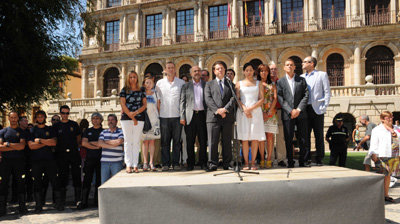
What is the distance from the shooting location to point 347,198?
3.87 meters

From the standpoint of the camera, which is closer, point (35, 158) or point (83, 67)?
point (35, 158)

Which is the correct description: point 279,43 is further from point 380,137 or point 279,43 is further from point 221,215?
point 221,215

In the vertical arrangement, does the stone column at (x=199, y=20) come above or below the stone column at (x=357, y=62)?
above

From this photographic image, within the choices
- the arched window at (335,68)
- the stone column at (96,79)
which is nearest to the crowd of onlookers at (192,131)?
the arched window at (335,68)

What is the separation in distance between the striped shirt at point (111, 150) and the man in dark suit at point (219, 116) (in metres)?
2.09

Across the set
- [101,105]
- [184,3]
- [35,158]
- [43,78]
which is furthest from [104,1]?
[35,158]

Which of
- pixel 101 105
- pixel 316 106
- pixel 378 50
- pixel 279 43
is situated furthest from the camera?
pixel 101 105

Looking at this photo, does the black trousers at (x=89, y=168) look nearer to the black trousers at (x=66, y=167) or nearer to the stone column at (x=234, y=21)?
the black trousers at (x=66, y=167)

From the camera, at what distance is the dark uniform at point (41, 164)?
6.30 metres

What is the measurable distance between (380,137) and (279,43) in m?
17.1

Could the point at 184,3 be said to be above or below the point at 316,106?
above

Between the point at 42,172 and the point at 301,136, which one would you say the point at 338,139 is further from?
the point at 42,172

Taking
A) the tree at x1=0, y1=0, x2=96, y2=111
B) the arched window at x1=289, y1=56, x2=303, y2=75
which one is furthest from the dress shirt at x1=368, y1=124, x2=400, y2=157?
the arched window at x1=289, y1=56, x2=303, y2=75

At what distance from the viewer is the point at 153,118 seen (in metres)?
5.87
